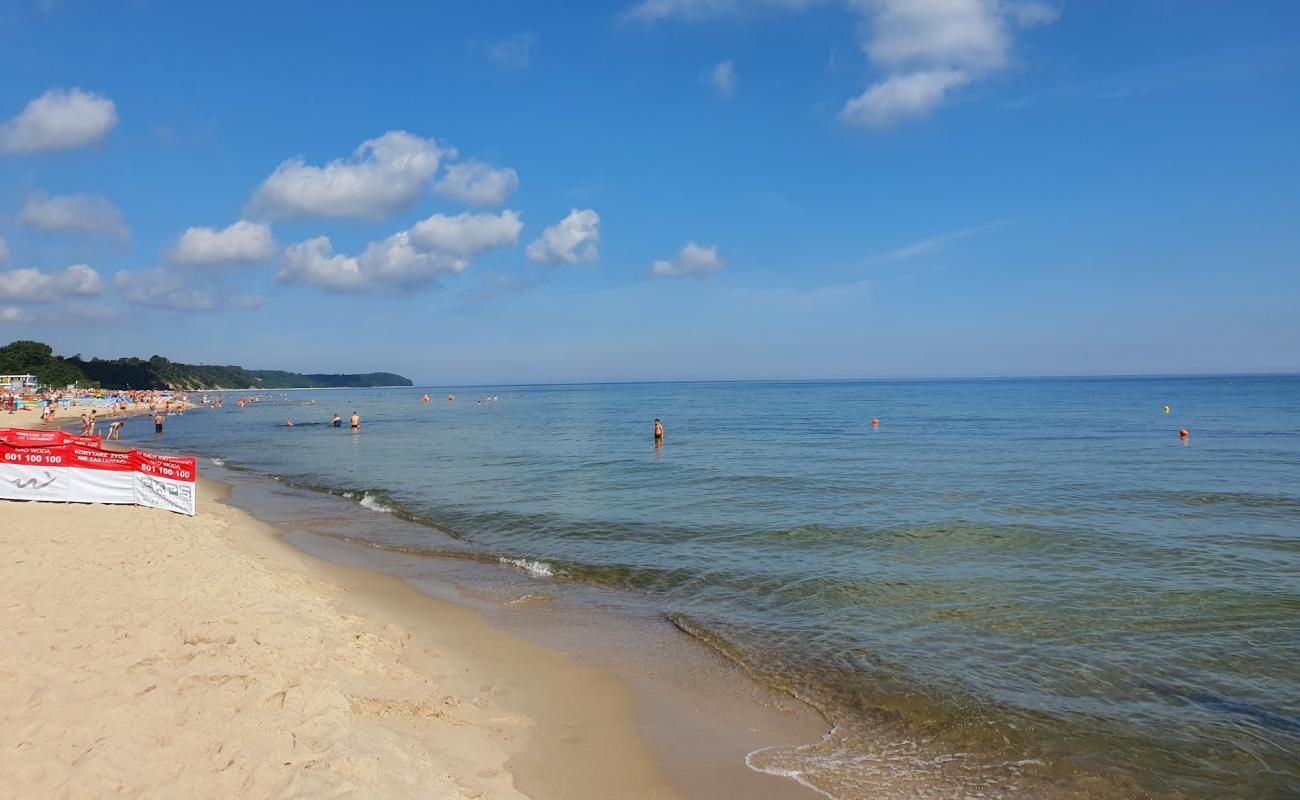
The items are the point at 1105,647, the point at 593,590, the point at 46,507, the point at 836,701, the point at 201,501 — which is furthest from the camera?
the point at 201,501

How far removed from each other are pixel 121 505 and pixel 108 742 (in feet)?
48.6

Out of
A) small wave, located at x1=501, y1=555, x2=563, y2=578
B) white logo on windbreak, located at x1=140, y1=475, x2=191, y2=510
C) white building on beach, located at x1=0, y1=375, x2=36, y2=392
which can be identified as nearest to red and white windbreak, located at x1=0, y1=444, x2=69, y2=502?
white logo on windbreak, located at x1=140, y1=475, x2=191, y2=510

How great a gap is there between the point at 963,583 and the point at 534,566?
8469mm

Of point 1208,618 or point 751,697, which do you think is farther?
point 1208,618

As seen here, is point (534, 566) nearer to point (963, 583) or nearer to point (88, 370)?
point (963, 583)

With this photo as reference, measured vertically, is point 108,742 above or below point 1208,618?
above

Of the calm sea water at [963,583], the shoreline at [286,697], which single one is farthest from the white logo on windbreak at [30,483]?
the calm sea water at [963,583]

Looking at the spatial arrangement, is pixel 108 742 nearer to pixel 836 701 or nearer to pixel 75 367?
pixel 836 701

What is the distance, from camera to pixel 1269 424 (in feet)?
160

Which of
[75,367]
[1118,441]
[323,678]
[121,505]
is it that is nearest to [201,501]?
[121,505]

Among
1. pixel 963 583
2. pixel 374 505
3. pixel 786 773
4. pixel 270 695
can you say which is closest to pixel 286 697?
pixel 270 695

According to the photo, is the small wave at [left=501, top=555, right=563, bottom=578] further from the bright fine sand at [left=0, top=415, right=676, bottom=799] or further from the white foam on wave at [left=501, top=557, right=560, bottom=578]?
the bright fine sand at [left=0, top=415, right=676, bottom=799]

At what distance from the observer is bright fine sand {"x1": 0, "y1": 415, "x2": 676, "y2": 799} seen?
5.32 meters

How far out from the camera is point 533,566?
49.0ft
